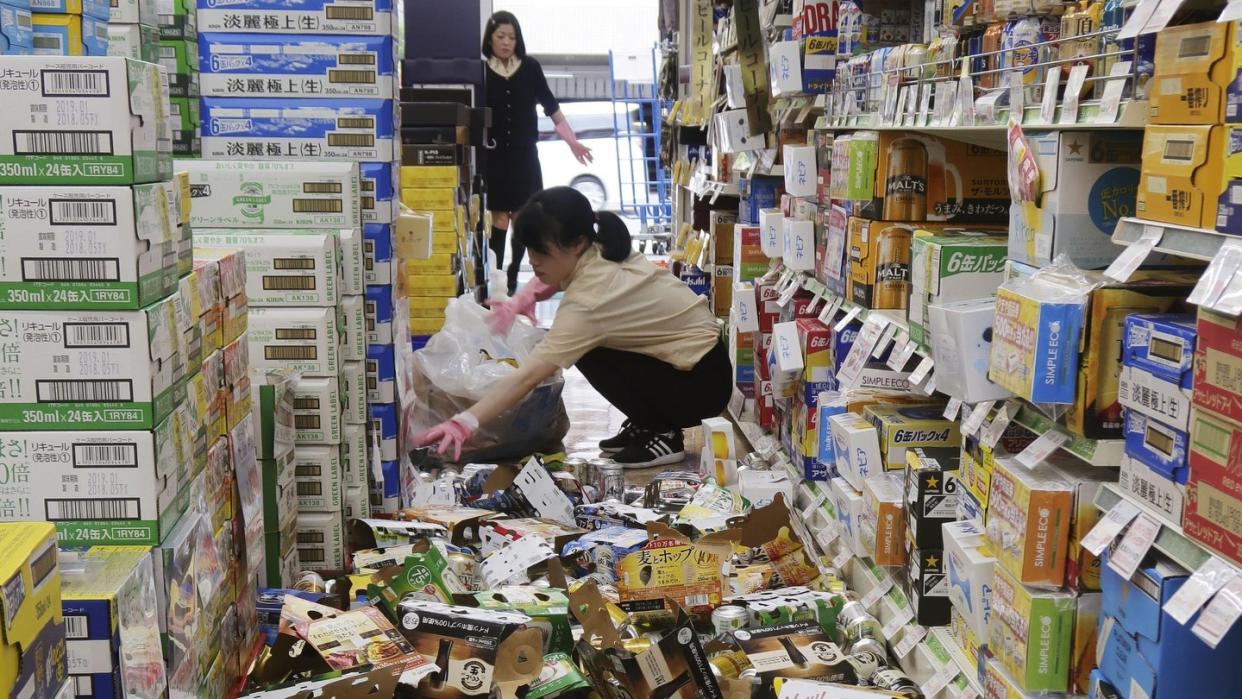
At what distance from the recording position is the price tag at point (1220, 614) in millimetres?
1439

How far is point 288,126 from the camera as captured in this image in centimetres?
369

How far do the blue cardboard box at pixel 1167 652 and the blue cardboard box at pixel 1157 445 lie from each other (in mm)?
140

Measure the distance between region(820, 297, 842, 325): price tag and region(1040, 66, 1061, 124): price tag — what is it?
152 cm

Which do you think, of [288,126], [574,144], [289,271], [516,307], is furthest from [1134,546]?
[574,144]

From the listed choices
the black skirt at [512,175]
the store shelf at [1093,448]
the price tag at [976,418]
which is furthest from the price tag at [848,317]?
the black skirt at [512,175]

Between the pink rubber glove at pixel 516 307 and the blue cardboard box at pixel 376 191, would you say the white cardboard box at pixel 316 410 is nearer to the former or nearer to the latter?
the blue cardboard box at pixel 376 191

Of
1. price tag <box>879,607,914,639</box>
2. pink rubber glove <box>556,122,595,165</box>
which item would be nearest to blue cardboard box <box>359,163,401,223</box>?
price tag <box>879,607,914,639</box>

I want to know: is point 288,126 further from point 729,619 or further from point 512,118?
point 512,118

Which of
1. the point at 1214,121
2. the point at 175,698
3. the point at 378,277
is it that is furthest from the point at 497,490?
the point at 1214,121

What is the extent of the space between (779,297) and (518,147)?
4.80 metres

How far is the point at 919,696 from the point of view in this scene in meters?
2.50

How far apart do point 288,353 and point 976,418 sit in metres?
1.90

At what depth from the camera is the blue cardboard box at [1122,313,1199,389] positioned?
1616 mm

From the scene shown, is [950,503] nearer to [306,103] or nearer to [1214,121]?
[1214,121]
